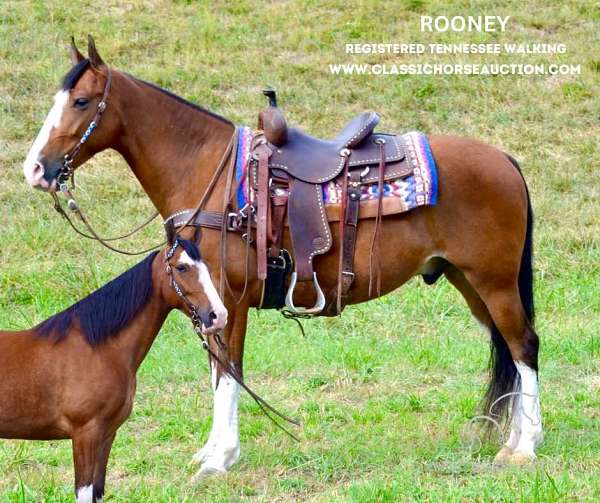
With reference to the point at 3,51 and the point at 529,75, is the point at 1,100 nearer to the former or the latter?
the point at 3,51

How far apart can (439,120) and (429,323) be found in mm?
4780

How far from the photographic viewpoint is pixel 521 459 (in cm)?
587

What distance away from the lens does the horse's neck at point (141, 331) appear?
196 inches

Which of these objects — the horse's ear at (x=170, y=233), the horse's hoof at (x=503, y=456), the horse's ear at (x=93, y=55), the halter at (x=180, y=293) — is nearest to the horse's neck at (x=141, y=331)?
the halter at (x=180, y=293)

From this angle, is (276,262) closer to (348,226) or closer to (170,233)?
(348,226)

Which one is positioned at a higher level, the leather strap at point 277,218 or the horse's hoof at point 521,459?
the leather strap at point 277,218

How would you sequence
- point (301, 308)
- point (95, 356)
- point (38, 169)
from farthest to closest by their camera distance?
1. point (301, 308)
2. point (38, 169)
3. point (95, 356)

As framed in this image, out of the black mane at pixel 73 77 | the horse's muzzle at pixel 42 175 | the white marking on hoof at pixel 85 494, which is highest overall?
the black mane at pixel 73 77

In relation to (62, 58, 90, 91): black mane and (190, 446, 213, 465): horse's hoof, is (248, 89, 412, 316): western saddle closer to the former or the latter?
(190, 446, 213, 465): horse's hoof

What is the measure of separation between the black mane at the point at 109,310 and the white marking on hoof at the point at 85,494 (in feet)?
2.17

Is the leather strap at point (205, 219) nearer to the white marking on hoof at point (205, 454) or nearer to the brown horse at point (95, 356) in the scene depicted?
the brown horse at point (95, 356)

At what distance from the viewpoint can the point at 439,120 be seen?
1267 cm

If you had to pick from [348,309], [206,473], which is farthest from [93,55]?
[348,309]

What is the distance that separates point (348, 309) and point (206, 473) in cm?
309
